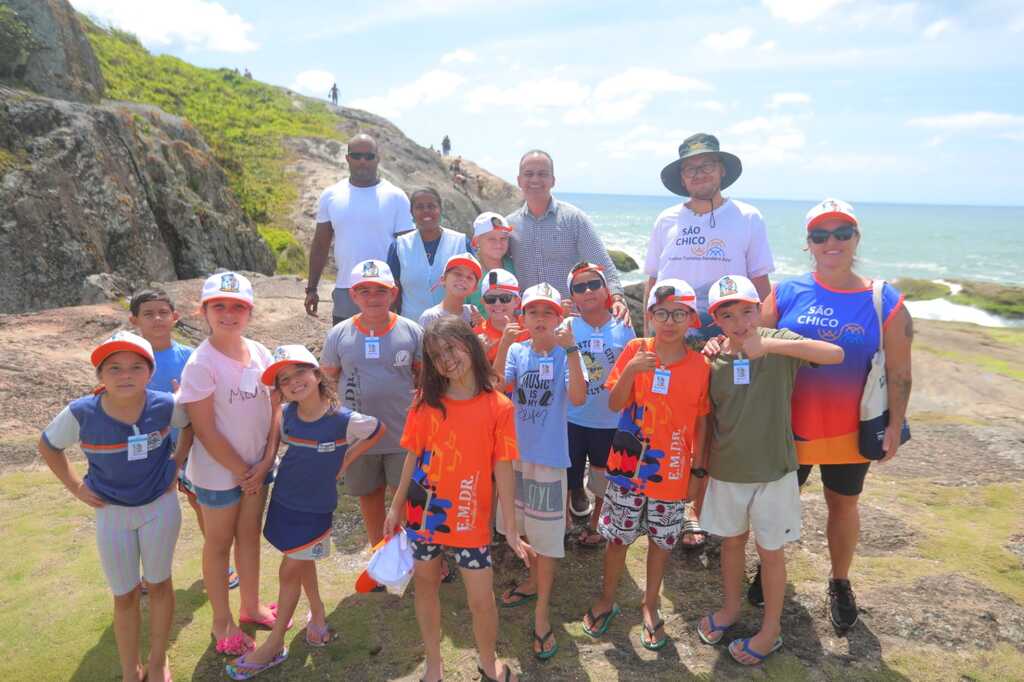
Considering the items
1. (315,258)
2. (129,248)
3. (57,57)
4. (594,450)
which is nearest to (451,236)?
(315,258)

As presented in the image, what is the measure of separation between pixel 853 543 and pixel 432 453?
2.60 meters

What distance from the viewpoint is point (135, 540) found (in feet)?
11.0

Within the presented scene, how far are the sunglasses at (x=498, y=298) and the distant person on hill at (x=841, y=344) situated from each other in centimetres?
155

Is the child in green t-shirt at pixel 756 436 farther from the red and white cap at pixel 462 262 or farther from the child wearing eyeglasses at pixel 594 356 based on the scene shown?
the red and white cap at pixel 462 262

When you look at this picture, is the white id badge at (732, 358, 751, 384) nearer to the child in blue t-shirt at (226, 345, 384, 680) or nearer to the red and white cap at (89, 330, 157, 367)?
the child in blue t-shirt at (226, 345, 384, 680)

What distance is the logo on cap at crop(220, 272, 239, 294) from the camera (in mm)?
3588

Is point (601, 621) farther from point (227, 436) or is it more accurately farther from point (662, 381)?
point (227, 436)

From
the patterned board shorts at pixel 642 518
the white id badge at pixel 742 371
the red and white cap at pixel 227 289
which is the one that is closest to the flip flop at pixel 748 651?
the patterned board shorts at pixel 642 518

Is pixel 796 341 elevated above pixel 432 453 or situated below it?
above

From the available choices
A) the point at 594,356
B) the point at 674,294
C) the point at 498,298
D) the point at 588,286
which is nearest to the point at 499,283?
the point at 498,298

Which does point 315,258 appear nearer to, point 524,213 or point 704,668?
point 524,213

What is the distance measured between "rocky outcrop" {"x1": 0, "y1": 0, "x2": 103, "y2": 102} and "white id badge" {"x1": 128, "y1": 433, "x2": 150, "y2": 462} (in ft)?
40.8

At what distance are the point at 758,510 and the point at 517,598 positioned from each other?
1671mm

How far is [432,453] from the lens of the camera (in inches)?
132
